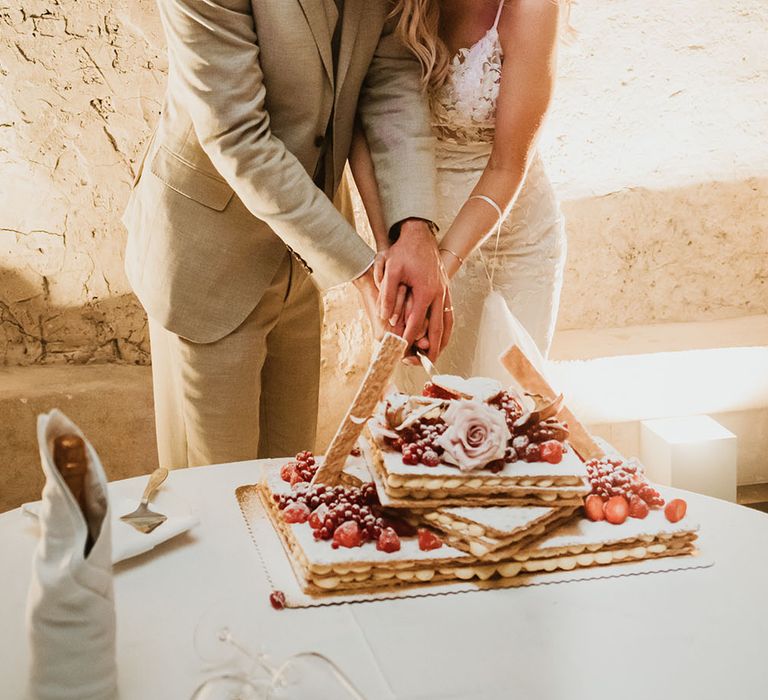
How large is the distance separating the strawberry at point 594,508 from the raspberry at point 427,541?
0.77 ft

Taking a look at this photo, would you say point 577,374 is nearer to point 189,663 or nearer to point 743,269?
point 743,269

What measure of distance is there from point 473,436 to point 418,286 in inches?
22.5

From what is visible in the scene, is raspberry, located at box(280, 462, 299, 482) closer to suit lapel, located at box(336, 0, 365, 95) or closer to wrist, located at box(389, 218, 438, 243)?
wrist, located at box(389, 218, 438, 243)

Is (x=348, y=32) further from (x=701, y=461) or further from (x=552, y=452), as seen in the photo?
(x=701, y=461)

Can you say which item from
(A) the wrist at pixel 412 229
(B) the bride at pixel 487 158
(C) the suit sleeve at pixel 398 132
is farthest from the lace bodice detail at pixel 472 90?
(A) the wrist at pixel 412 229

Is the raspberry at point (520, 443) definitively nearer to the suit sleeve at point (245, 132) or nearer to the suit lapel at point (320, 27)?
the suit sleeve at point (245, 132)

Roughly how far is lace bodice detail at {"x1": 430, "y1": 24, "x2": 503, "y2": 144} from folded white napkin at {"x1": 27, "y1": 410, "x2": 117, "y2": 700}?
1.43 metres

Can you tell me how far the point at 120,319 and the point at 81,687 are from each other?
2229 millimetres

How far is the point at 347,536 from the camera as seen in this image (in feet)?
4.04

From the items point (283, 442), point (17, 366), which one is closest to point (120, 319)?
point (17, 366)

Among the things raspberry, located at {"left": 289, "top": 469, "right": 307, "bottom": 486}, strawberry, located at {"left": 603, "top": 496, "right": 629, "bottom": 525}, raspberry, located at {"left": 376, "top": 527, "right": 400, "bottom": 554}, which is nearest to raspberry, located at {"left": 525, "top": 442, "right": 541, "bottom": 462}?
strawberry, located at {"left": 603, "top": 496, "right": 629, "bottom": 525}

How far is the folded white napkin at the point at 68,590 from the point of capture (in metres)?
0.93

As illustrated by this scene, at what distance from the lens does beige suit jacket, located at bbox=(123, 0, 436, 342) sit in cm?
172

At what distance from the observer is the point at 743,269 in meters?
3.53
